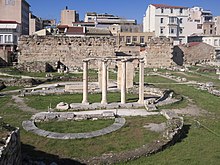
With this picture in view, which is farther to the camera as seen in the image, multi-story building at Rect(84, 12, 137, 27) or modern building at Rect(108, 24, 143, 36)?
multi-story building at Rect(84, 12, 137, 27)

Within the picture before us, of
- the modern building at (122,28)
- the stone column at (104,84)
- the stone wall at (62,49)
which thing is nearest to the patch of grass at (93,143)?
the stone column at (104,84)

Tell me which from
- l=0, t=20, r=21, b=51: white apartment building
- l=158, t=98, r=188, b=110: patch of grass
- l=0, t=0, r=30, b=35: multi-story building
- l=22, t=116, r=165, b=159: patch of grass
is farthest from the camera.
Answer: l=0, t=0, r=30, b=35: multi-story building

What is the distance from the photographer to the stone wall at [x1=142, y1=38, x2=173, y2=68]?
161 ft

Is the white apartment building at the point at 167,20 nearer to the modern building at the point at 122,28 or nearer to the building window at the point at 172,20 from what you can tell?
the building window at the point at 172,20

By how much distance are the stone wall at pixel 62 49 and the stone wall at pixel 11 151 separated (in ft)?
109

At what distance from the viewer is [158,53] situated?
4941 centimetres

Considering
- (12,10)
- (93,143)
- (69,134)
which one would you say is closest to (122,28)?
(12,10)

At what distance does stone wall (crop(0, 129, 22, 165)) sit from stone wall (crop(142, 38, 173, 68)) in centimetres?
4023

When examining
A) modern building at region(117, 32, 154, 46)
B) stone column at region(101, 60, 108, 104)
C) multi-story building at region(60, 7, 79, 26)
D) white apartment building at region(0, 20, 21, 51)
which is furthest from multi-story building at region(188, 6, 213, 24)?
stone column at region(101, 60, 108, 104)

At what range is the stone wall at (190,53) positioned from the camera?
53562 millimetres

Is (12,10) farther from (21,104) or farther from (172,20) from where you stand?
Answer: (21,104)

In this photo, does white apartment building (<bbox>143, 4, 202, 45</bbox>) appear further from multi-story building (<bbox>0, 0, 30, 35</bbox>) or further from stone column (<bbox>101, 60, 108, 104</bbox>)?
stone column (<bbox>101, 60, 108, 104</bbox>)

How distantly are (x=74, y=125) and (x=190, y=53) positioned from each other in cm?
4160

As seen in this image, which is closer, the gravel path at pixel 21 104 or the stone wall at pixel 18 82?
the gravel path at pixel 21 104
